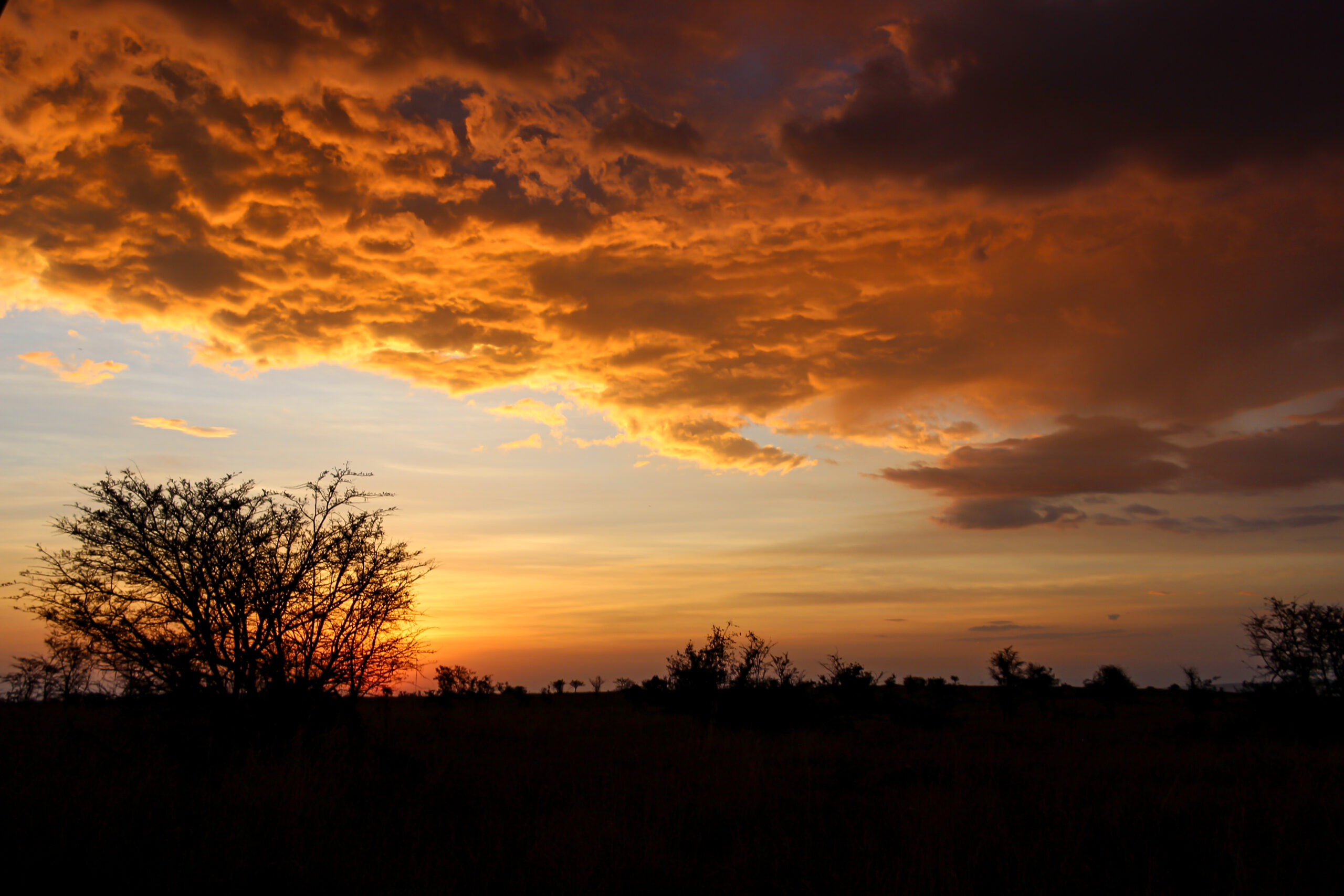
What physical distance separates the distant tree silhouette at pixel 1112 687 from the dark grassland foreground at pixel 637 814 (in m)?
32.5

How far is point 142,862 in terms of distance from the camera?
6.14 metres

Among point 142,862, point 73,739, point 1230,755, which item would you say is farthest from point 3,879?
point 1230,755

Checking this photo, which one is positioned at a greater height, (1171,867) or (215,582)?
(215,582)

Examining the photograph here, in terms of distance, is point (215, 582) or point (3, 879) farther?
point (215, 582)

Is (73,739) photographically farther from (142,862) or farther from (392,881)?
(392,881)

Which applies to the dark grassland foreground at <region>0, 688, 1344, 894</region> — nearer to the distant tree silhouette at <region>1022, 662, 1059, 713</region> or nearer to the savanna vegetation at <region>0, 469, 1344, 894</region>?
the savanna vegetation at <region>0, 469, 1344, 894</region>

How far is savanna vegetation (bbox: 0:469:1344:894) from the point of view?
6539 mm

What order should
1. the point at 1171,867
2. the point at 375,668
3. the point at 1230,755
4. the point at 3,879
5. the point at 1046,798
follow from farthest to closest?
1. the point at 1230,755
2. the point at 375,668
3. the point at 1046,798
4. the point at 1171,867
5. the point at 3,879

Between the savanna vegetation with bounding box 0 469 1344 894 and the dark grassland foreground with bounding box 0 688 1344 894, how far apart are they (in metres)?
0.05

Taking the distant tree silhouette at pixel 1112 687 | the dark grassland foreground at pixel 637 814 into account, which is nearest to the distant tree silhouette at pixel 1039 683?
the distant tree silhouette at pixel 1112 687

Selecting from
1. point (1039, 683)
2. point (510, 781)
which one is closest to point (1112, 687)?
point (1039, 683)

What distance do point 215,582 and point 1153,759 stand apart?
18376 millimetres

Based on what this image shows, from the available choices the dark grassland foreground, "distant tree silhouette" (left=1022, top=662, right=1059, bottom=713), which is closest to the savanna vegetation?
the dark grassland foreground

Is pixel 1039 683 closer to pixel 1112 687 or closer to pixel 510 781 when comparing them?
pixel 1112 687
